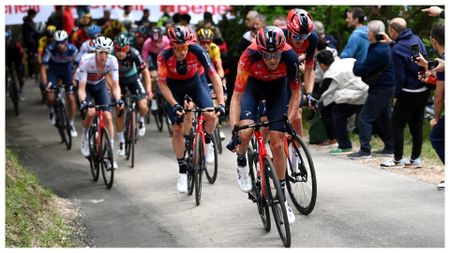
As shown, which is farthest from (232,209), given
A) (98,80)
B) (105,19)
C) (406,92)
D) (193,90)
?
(105,19)

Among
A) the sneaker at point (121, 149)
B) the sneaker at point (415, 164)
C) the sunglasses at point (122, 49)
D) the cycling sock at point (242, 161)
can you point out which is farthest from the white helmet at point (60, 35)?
the cycling sock at point (242, 161)

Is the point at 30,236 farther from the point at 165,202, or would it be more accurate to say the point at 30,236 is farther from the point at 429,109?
the point at 429,109

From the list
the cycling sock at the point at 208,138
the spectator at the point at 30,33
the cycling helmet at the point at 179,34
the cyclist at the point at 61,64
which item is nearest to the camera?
the cycling helmet at the point at 179,34

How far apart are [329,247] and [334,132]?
582 cm

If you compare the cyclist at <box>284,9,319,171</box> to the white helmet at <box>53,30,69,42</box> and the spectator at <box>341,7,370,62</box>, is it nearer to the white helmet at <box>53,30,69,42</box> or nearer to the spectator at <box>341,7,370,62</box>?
the spectator at <box>341,7,370,62</box>

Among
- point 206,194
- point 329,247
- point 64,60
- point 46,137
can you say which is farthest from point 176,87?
point 46,137

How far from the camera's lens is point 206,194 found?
10.5m

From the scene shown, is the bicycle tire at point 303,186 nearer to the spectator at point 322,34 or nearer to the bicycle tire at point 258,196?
the bicycle tire at point 258,196

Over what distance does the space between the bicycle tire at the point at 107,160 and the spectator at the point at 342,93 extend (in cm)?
331

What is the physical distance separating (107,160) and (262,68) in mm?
3674

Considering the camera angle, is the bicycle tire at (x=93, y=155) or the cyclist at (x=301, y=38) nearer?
the cyclist at (x=301, y=38)

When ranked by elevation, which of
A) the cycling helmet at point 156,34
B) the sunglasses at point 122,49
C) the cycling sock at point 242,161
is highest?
the sunglasses at point 122,49

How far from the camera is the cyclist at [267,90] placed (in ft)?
27.4

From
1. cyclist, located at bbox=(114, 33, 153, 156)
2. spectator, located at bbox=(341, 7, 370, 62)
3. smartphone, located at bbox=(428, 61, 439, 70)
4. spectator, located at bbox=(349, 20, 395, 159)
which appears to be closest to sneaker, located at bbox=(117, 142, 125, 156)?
cyclist, located at bbox=(114, 33, 153, 156)
